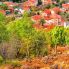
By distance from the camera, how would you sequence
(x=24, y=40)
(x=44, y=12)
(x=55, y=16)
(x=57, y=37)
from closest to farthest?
1. (x=24, y=40)
2. (x=57, y=37)
3. (x=55, y=16)
4. (x=44, y=12)

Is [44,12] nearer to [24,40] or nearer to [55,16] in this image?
[55,16]

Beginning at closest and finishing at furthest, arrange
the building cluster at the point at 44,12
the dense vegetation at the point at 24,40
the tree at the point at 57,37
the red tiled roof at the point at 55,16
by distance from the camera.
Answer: the dense vegetation at the point at 24,40 → the tree at the point at 57,37 → the building cluster at the point at 44,12 → the red tiled roof at the point at 55,16

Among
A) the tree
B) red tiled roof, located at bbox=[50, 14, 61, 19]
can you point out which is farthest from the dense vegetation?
red tiled roof, located at bbox=[50, 14, 61, 19]

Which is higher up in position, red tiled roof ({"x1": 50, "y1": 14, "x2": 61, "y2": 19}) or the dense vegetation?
the dense vegetation

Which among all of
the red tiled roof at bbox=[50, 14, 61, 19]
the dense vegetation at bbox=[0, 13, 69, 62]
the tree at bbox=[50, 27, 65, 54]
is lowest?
the red tiled roof at bbox=[50, 14, 61, 19]

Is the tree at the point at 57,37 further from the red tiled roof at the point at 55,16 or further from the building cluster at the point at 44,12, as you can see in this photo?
the red tiled roof at the point at 55,16

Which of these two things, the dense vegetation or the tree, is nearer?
the dense vegetation

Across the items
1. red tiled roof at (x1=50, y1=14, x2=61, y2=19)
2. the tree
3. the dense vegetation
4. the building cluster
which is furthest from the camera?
red tiled roof at (x1=50, y1=14, x2=61, y2=19)

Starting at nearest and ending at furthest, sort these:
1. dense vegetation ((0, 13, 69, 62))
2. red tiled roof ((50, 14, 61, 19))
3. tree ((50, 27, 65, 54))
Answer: dense vegetation ((0, 13, 69, 62)), tree ((50, 27, 65, 54)), red tiled roof ((50, 14, 61, 19))

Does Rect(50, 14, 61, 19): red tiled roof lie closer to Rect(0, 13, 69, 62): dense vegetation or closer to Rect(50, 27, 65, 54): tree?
Rect(50, 27, 65, 54): tree

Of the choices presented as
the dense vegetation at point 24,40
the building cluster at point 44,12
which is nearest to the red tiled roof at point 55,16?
the building cluster at point 44,12

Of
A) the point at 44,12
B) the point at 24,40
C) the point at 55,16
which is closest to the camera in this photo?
the point at 24,40

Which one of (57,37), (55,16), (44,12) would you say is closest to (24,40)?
(57,37)
